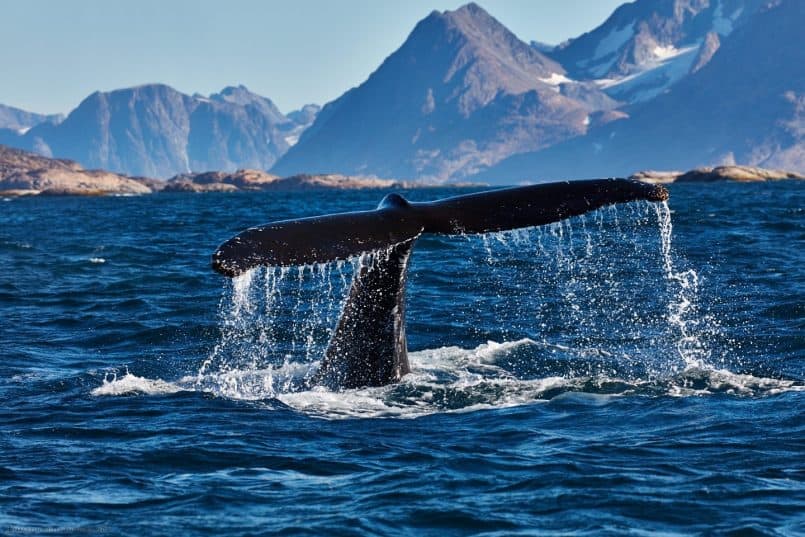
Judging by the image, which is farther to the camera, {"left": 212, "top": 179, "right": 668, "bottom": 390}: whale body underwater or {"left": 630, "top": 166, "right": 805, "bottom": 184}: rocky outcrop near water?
{"left": 630, "top": 166, "right": 805, "bottom": 184}: rocky outcrop near water

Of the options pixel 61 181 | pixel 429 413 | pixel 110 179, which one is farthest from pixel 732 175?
pixel 429 413

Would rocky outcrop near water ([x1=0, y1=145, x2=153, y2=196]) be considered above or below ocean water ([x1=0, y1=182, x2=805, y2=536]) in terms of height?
above

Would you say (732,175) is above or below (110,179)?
below

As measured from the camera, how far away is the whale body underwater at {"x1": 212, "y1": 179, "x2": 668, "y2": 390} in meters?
7.58

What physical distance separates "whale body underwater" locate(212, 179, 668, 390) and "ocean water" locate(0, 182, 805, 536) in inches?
8.7

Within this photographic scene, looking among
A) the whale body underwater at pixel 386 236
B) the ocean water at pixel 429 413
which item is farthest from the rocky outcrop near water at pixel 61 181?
the whale body underwater at pixel 386 236

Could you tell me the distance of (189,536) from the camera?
6219 millimetres

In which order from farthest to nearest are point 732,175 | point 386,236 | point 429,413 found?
point 732,175
point 429,413
point 386,236

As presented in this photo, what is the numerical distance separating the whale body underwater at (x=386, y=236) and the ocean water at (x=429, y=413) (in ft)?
0.73

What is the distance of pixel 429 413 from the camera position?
9.16 meters

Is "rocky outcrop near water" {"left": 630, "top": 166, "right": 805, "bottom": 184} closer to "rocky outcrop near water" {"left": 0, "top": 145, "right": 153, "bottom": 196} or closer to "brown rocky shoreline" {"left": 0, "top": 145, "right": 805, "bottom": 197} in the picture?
"brown rocky shoreline" {"left": 0, "top": 145, "right": 805, "bottom": 197}

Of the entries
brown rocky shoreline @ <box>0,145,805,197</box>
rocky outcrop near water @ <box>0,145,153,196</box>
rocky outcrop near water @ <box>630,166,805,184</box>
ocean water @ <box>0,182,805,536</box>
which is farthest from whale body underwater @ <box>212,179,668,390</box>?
rocky outcrop near water @ <box>0,145,153,196</box>

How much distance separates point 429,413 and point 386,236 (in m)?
1.57

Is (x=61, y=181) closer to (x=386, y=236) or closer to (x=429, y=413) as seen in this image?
(x=429, y=413)
